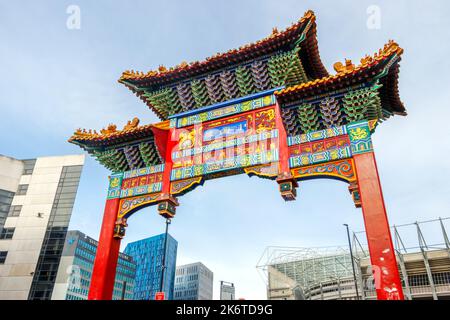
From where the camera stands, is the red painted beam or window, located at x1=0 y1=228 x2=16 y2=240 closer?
the red painted beam

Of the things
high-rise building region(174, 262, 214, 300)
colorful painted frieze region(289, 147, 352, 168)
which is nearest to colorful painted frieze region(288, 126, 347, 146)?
colorful painted frieze region(289, 147, 352, 168)

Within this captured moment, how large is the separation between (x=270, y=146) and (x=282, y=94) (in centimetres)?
176

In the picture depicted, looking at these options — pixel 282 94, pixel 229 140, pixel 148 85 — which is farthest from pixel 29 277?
pixel 282 94

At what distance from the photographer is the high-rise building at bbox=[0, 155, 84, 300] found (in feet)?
104

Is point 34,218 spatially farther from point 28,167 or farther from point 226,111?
point 226,111

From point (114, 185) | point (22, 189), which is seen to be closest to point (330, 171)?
point (114, 185)

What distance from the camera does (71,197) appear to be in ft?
118

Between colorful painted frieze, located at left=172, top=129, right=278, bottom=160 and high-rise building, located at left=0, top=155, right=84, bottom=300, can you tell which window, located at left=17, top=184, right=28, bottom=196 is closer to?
high-rise building, located at left=0, top=155, right=84, bottom=300

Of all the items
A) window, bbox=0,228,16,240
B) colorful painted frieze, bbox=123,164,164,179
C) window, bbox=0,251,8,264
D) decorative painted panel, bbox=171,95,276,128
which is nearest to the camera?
decorative painted panel, bbox=171,95,276,128

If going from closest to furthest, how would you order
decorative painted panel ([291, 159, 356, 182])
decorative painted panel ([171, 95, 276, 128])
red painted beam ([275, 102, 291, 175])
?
decorative painted panel ([291, 159, 356, 182]) → red painted beam ([275, 102, 291, 175]) → decorative painted panel ([171, 95, 276, 128])

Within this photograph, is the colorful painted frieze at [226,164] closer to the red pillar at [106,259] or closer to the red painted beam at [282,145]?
the red painted beam at [282,145]

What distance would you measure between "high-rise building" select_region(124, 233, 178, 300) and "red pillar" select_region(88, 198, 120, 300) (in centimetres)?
7992

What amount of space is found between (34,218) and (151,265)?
62077mm

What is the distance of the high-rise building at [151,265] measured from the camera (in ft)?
292
